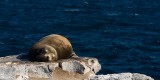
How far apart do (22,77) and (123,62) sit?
23.4 meters

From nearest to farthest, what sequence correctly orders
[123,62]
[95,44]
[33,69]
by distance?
[33,69] < [123,62] < [95,44]

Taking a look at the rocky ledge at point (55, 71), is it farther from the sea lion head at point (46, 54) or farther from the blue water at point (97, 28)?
the blue water at point (97, 28)

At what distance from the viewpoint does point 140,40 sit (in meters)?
52.0

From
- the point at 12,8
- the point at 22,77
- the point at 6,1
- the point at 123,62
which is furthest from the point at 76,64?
the point at 6,1

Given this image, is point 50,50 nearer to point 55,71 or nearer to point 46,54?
point 46,54

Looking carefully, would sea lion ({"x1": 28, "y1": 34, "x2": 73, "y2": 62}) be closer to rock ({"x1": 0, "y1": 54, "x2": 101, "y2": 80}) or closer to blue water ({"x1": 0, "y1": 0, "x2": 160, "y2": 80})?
rock ({"x1": 0, "y1": 54, "x2": 101, "y2": 80})

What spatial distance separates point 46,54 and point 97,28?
115 ft

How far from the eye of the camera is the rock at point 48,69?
21.0 metres

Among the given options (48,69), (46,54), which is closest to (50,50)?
(46,54)

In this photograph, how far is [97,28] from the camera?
5906 cm

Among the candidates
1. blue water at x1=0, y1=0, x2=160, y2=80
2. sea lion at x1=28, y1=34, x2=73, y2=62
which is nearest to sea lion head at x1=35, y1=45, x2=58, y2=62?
sea lion at x1=28, y1=34, x2=73, y2=62

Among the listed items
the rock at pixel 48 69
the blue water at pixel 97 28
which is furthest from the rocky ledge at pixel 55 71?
the blue water at pixel 97 28

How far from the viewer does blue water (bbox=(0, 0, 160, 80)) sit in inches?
1746

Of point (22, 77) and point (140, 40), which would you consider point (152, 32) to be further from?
point (22, 77)
